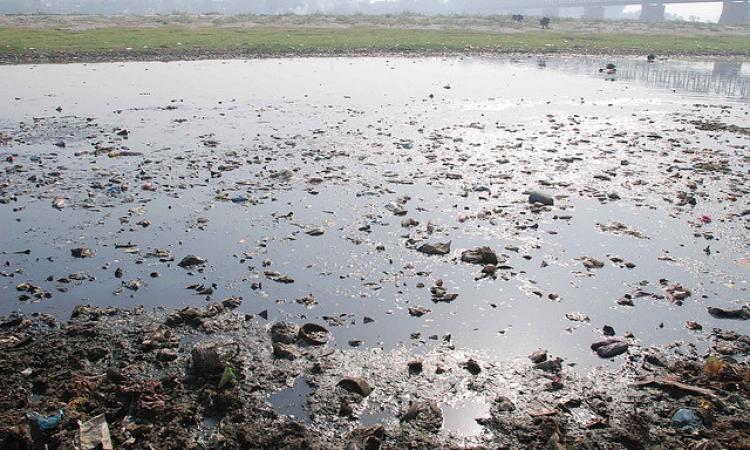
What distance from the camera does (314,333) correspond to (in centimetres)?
671

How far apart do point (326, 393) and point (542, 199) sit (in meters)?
6.88

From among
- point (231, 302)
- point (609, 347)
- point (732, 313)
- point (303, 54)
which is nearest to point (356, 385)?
point (231, 302)

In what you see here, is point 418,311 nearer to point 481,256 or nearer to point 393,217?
point 481,256

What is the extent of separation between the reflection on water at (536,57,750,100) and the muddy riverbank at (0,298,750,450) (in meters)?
25.9

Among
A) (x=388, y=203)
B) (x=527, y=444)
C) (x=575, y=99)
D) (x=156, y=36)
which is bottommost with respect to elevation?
(x=527, y=444)

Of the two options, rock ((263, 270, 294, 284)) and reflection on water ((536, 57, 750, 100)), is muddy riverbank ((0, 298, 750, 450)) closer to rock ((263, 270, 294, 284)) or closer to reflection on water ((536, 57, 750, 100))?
rock ((263, 270, 294, 284))

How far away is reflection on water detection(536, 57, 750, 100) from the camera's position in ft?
97.6

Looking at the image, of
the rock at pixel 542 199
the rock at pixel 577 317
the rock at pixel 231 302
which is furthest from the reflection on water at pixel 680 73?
the rock at pixel 231 302

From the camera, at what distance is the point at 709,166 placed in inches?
534

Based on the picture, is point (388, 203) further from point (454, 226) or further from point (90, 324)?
point (90, 324)

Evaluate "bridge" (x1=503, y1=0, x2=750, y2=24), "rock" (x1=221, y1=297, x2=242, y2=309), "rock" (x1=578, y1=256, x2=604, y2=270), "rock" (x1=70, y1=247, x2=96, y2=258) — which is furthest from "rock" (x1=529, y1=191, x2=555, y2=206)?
"bridge" (x1=503, y1=0, x2=750, y2=24)

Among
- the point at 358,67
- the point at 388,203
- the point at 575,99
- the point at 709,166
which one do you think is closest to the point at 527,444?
the point at 388,203

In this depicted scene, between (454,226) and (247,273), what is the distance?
11.8 feet

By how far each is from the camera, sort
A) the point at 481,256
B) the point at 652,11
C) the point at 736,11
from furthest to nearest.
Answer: the point at 652,11
the point at 736,11
the point at 481,256
